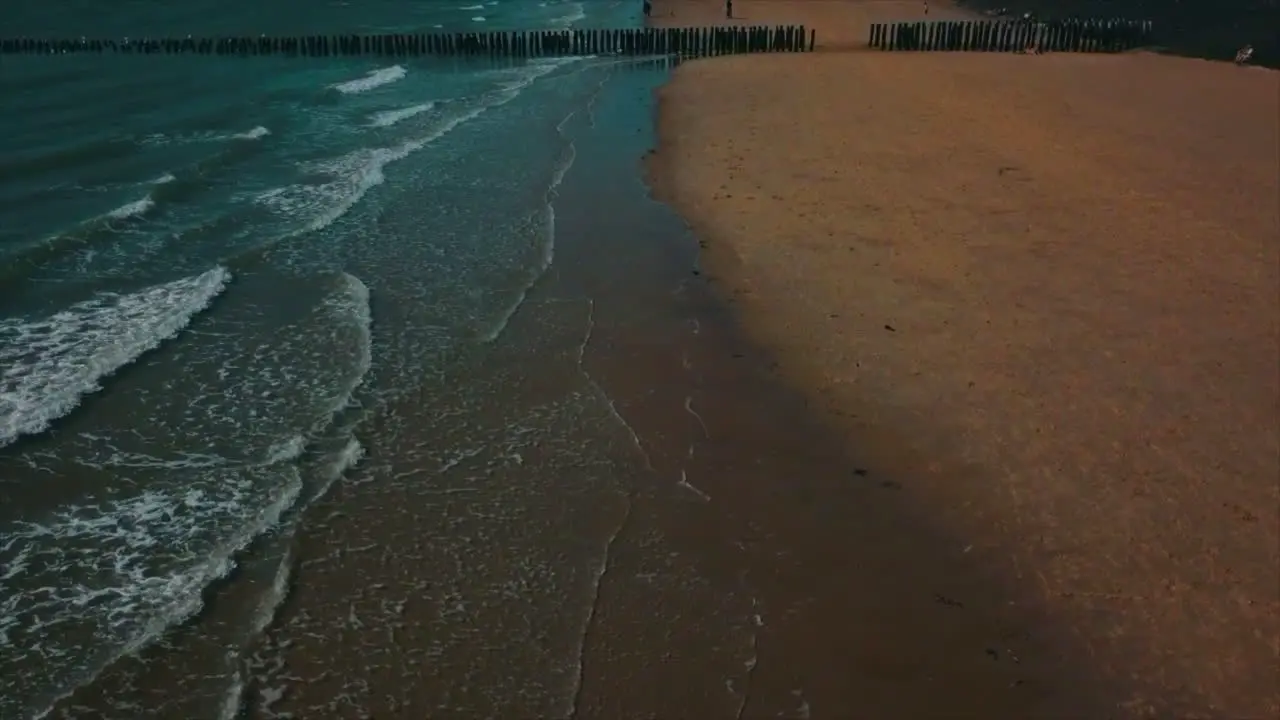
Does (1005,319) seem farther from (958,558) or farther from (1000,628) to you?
(1000,628)

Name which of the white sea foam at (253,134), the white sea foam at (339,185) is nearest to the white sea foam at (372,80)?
the white sea foam at (339,185)

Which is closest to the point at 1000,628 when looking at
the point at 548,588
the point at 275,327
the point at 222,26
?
the point at 548,588

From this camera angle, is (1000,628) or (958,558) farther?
(958,558)

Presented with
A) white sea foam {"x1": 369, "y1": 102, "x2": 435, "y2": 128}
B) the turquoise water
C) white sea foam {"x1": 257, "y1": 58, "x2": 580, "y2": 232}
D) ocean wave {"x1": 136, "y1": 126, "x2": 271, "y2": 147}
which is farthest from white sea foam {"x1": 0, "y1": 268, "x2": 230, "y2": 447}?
white sea foam {"x1": 369, "y1": 102, "x2": 435, "y2": 128}

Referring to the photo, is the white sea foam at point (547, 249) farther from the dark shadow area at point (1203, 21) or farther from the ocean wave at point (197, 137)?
the dark shadow area at point (1203, 21)

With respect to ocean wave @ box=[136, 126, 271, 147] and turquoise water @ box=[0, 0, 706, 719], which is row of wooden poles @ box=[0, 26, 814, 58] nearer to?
turquoise water @ box=[0, 0, 706, 719]

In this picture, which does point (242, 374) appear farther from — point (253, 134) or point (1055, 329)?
point (253, 134)

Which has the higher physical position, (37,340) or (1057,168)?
(1057,168)
